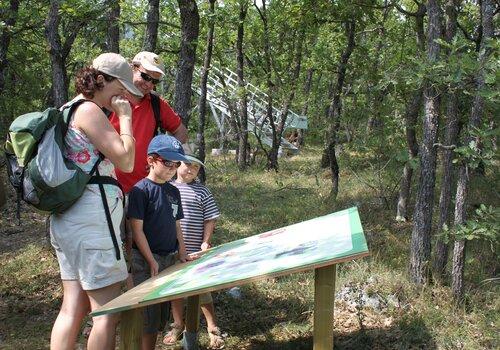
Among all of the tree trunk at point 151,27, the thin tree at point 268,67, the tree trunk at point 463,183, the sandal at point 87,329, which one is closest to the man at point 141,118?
the sandal at point 87,329

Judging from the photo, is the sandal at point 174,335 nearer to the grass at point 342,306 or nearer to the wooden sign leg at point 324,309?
the grass at point 342,306

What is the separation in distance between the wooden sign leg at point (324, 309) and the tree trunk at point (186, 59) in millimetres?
3745

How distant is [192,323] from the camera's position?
4.16 m

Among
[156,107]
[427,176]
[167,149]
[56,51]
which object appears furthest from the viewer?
[56,51]

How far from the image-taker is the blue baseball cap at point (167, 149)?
348cm

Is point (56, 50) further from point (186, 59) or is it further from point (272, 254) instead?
point (272, 254)

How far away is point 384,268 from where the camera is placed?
18.7 ft

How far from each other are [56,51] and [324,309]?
5487mm

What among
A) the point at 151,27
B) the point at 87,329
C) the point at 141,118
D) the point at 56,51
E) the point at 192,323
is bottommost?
the point at 87,329

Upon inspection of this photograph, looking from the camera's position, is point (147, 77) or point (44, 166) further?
point (147, 77)

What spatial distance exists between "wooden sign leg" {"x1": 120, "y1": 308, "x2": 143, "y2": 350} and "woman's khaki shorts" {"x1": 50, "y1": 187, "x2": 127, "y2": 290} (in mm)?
200

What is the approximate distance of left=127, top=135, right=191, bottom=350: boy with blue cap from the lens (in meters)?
3.55

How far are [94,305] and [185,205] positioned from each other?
1491 mm

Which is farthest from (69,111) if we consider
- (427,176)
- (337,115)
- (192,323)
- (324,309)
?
(337,115)
